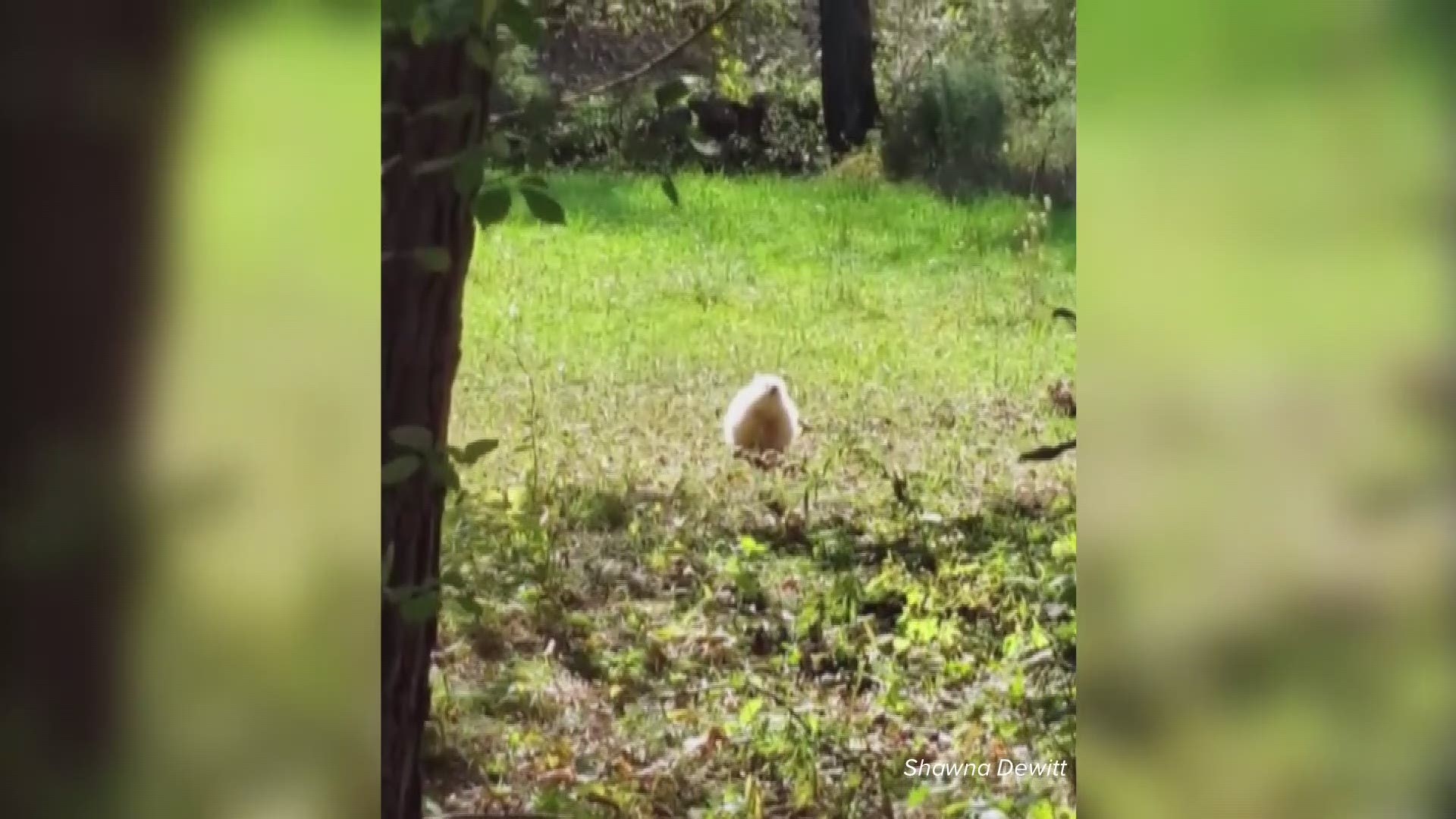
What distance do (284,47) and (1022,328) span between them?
2.54 feet

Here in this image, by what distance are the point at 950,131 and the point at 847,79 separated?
0.12 meters

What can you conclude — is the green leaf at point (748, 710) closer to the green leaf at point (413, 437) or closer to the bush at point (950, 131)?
the green leaf at point (413, 437)

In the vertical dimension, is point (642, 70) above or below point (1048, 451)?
above

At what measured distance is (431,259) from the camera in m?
1.49

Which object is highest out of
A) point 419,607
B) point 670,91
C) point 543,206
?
point 670,91

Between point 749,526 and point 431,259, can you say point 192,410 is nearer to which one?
point 431,259

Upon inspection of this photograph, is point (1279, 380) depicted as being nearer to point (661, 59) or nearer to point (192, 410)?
point (661, 59)

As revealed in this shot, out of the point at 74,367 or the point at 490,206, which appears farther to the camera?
the point at 490,206

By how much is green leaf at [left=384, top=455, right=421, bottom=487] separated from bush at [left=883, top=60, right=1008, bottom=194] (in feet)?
1.87

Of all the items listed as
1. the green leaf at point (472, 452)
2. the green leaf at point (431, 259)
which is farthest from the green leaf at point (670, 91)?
the green leaf at point (472, 452)

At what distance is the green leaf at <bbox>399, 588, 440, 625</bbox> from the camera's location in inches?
59.2

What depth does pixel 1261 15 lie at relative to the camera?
1371 millimetres

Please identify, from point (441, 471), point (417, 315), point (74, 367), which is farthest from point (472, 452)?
point (74, 367)

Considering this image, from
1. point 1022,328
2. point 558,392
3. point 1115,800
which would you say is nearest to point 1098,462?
point 1022,328
